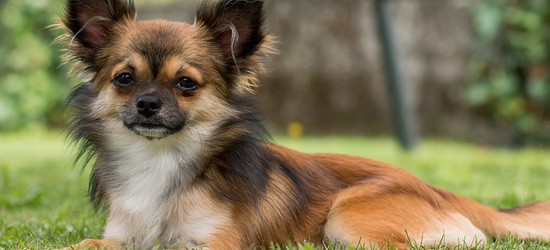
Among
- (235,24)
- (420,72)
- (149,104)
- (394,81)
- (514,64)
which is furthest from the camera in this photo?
(420,72)

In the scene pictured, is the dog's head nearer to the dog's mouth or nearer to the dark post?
the dog's mouth

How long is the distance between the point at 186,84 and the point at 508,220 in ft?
6.34

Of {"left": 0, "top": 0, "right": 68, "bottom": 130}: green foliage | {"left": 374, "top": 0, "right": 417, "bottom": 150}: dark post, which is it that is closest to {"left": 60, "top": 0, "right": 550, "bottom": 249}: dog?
{"left": 374, "top": 0, "right": 417, "bottom": 150}: dark post

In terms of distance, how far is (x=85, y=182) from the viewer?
692 cm

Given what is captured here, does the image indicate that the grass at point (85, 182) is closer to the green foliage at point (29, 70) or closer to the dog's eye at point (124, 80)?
the dog's eye at point (124, 80)

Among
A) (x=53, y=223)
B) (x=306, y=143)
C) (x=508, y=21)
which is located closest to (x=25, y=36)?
(x=306, y=143)

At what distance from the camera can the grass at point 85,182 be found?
4.15m

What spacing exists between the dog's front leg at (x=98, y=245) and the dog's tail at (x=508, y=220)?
186 centimetres

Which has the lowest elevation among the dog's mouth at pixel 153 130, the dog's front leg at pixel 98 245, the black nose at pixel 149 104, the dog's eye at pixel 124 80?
the dog's front leg at pixel 98 245

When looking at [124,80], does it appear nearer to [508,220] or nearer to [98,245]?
[98,245]

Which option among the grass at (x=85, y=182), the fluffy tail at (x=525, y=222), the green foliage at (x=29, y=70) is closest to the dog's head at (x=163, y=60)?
the grass at (x=85, y=182)

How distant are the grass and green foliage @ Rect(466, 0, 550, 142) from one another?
76 cm

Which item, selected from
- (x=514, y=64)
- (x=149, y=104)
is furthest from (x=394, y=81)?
(x=149, y=104)

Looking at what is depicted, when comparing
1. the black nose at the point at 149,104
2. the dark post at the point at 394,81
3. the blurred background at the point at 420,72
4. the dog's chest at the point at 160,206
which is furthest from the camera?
the blurred background at the point at 420,72
